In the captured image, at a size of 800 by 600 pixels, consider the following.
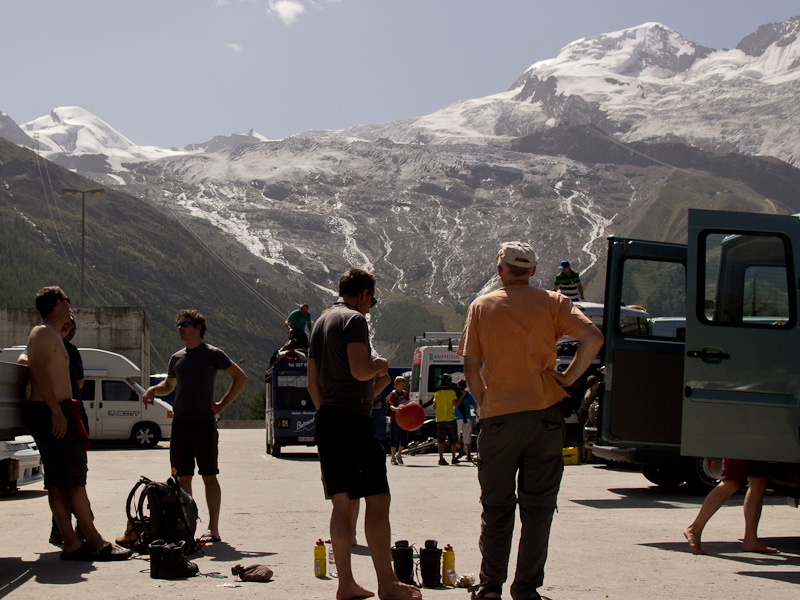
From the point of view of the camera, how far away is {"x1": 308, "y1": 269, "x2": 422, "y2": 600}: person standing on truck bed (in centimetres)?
577

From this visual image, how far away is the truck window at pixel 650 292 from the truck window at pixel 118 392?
63.8 feet

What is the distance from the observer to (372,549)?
5.75 m

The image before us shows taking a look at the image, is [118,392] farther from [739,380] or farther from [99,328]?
[739,380]

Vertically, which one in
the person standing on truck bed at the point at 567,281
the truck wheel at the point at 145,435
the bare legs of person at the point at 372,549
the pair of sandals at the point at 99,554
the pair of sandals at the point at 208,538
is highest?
the person standing on truck bed at the point at 567,281

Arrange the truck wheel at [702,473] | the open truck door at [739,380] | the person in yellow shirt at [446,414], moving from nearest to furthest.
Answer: the open truck door at [739,380]
the truck wheel at [702,473]
the person in yellow shirt at [446,414]

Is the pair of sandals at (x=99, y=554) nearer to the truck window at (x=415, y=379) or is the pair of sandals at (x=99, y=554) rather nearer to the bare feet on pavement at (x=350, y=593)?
the bare feet on pavement at (x=350, y=593)

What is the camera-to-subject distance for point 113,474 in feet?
56.0

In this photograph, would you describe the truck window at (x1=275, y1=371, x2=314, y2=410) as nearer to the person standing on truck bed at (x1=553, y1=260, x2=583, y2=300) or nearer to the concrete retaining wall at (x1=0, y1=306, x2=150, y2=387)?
the person standing on truck bed at (x1=553, y1=260, x2=583, y2=300)

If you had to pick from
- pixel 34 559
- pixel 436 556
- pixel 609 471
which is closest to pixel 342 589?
pixel 436 556

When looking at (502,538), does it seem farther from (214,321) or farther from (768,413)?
(214,321)

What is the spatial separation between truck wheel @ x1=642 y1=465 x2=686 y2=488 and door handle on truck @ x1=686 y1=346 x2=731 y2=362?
6032 mm

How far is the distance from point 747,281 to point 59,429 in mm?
5318

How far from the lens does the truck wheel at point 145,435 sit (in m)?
26.7

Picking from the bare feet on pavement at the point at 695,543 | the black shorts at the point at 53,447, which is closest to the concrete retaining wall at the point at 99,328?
the black shorts at the point at 53,447
